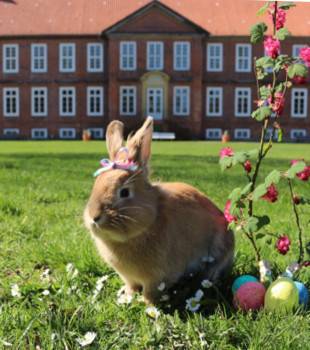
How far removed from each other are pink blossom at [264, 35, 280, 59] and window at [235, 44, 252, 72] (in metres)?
36.7

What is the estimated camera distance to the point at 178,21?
121 ft

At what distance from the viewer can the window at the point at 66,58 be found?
127ft

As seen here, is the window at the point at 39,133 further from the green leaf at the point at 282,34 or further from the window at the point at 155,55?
the green leaf at the point at 282,34

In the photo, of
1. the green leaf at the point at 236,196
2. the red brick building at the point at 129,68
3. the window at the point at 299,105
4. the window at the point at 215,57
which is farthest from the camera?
the window at the point at 299,105

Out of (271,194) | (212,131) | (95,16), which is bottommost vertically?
(212,131)

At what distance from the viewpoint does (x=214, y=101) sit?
39.2 m

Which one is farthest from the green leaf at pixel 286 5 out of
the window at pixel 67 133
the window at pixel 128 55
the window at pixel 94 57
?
the window at pixel 67 133

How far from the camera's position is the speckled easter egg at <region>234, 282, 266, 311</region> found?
285 cm

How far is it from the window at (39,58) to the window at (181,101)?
8.43m

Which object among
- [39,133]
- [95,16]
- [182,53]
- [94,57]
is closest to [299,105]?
[182,53]

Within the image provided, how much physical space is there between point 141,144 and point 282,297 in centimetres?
92

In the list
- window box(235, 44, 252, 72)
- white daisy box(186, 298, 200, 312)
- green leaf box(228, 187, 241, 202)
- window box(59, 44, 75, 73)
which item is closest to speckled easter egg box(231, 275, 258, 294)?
white daisy box(186, 298, 200, 312)

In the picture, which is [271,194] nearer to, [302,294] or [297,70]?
[302,294]

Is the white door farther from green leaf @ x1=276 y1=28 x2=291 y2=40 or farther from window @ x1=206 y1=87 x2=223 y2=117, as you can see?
green leaf @ x1=276 y1=28 x2=291 y2=40
